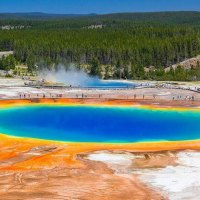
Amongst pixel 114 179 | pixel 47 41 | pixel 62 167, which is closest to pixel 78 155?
pixel 62 167

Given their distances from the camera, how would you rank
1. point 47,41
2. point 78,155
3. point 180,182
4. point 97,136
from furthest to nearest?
point 47,41
point 97,136
point 78,155
point 180,182

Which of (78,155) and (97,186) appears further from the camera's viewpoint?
(78,155)

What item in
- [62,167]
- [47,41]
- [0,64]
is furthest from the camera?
[47,41]

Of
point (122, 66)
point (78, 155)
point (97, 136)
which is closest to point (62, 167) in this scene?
point (78, 155)

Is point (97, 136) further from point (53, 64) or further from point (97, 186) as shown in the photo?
point (53, 64)

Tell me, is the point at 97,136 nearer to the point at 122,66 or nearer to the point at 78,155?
the point at 78,155

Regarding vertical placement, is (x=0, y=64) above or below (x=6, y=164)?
above
